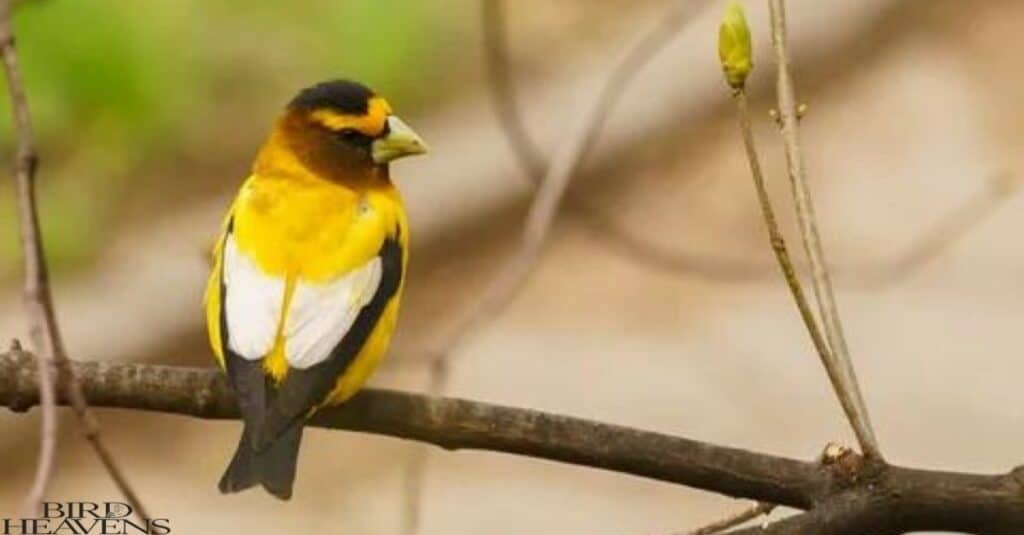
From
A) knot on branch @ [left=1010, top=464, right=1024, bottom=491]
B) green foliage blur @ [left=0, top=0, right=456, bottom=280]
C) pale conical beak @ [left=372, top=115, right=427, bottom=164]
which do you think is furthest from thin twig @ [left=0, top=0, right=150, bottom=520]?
green foliage blur @ [left=0, top=0, right=456, bottom=280]

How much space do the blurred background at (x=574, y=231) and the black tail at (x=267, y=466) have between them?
69.5 inches

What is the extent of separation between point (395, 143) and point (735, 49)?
30 centimetres

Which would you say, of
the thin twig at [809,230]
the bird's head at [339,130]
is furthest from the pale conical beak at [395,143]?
the thin twig at [809,230]

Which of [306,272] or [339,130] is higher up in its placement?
[339,130]

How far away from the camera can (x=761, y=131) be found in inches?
148

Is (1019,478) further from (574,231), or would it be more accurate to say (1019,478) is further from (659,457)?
(574,231)

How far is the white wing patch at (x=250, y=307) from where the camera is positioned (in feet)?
4.06

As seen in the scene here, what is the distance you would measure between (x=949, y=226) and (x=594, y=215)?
56cm

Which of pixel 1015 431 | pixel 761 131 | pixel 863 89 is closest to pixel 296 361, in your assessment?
pixel 1015 431

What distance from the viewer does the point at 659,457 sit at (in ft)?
4.14

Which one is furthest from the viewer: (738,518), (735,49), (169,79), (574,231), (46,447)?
(574,231)

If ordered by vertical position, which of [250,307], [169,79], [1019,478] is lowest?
[1019,478]

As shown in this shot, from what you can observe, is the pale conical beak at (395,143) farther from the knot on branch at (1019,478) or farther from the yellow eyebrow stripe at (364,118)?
the knot on branch at (1019,478)

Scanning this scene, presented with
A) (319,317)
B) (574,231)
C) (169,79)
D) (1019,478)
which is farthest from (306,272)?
(574,231)
